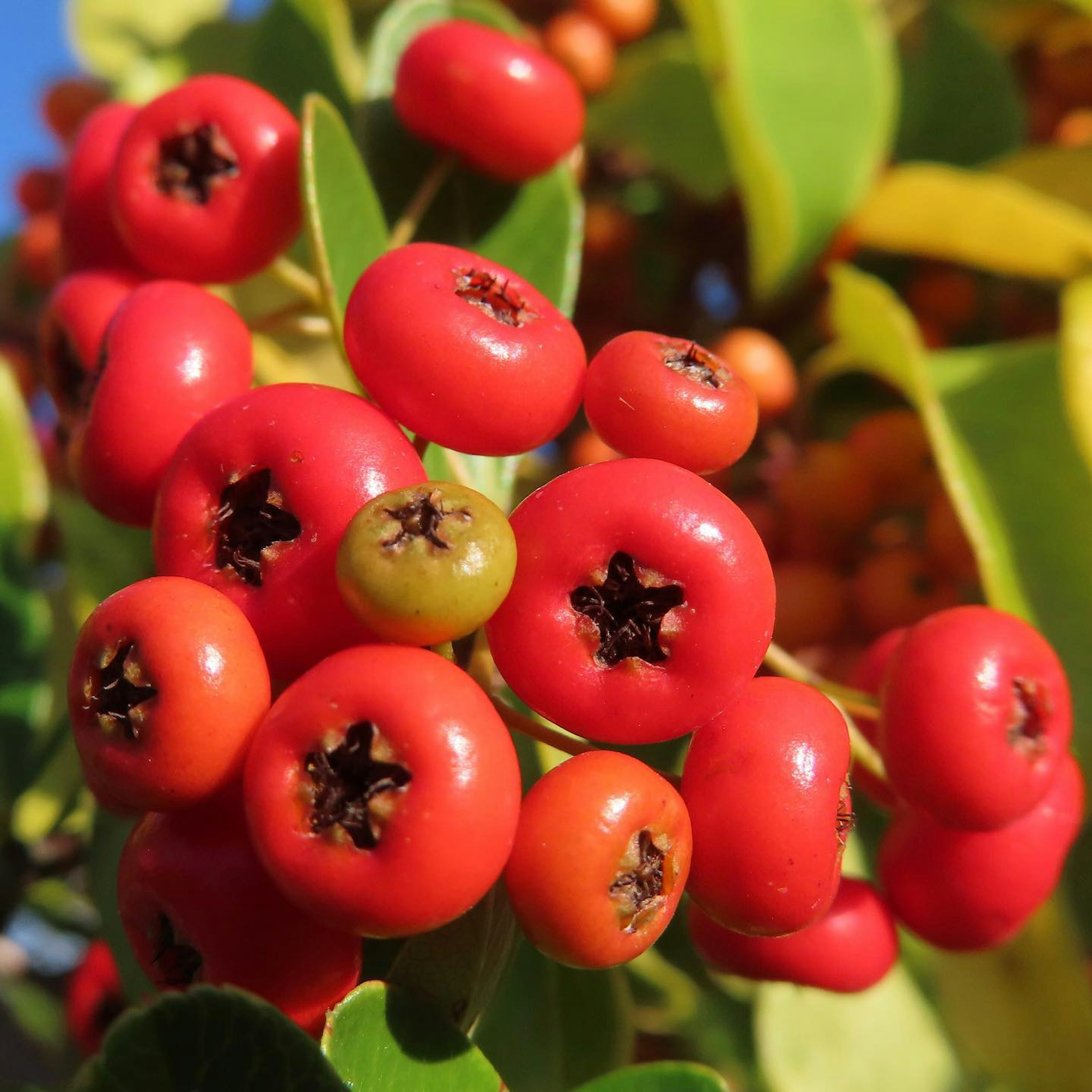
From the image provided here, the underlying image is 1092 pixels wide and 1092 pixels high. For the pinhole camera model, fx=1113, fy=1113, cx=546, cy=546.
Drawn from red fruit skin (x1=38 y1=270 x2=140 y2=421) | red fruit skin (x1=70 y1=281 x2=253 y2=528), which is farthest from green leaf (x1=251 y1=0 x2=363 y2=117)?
red fruit skin (x1=70 y1=281 x2=253 y2=528)

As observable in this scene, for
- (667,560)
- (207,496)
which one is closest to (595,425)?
(667,560)

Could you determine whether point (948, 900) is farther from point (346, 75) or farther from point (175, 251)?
point (346, 75)

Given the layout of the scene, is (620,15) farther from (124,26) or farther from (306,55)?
(124,26)

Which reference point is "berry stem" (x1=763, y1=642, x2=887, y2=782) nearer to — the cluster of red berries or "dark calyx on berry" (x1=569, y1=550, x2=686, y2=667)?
the cluster of red berries

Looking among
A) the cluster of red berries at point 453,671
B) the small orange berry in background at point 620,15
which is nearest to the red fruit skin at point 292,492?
the cluster of red berries at point 453,671

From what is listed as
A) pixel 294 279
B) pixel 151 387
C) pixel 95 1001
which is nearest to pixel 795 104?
pixel 294 279

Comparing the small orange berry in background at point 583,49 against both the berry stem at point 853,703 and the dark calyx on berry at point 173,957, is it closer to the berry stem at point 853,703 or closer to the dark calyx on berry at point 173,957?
the berry stem at point 853,703
